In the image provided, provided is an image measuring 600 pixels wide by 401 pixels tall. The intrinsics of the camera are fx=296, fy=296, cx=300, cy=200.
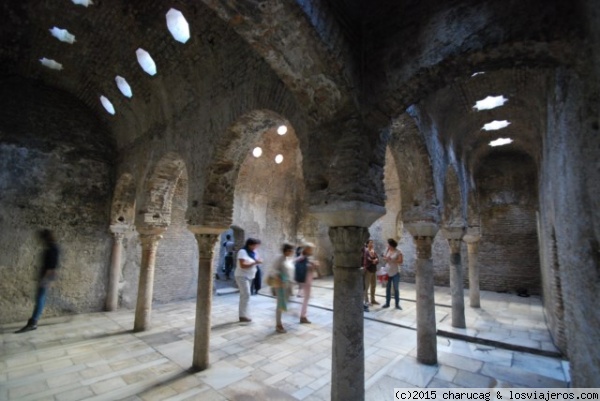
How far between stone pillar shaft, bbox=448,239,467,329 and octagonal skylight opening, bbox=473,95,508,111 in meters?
2.92

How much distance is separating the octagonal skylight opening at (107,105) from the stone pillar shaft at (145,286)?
346 cm

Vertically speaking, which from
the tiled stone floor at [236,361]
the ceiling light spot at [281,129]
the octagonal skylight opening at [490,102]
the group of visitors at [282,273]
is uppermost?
the ceiling light spot at [281,129]

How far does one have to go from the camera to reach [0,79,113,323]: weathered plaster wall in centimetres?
665

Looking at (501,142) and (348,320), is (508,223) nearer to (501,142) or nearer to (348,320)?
(501,142)

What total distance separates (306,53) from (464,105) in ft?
15.5

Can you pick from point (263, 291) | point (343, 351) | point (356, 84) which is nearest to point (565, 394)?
point (343, 351)

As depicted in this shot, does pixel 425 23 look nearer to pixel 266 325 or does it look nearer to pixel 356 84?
pixel 356 84

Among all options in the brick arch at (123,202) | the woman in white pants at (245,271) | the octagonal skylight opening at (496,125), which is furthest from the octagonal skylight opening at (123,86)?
the octagonal skylight opening at (496,125)

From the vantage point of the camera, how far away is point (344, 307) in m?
3.09

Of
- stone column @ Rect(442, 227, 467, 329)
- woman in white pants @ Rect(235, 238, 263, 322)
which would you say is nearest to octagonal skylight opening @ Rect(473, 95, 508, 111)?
stone column @ Rect(442, 227, 467, 329)

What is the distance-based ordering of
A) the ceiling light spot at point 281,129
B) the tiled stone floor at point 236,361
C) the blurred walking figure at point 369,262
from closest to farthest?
the tiled stone floor at point 236,361 → the blurred walking figure at point 369,262 → the ceiling light spot at point 281,129

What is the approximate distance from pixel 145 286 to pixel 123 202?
3012 mm

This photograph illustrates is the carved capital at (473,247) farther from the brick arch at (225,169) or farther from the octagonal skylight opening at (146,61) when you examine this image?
the octagonal skylight opening at (146,61)

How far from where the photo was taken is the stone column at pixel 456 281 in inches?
252
